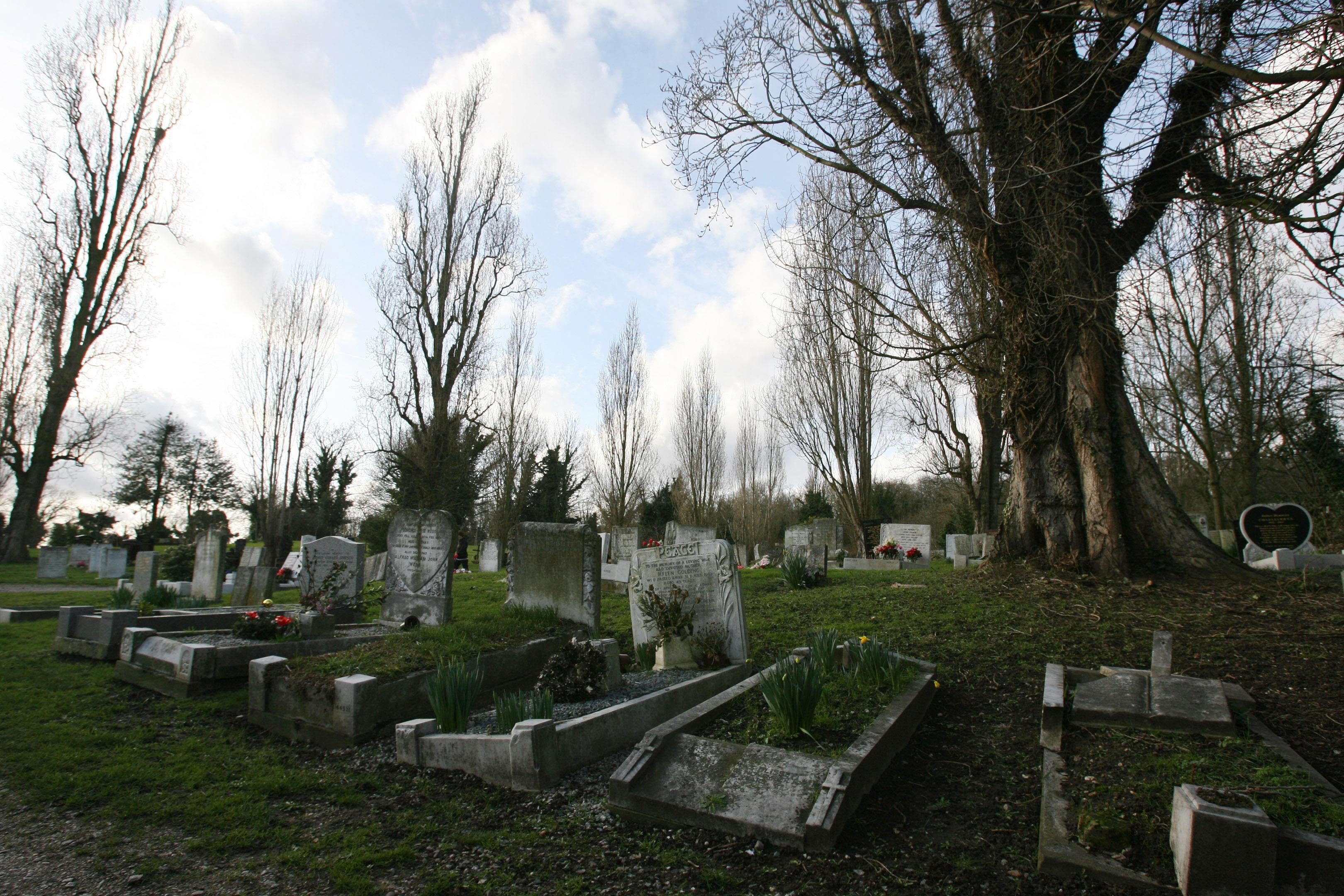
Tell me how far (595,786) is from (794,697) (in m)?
1.24

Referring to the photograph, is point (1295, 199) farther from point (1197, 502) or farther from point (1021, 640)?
point (1197, 502)

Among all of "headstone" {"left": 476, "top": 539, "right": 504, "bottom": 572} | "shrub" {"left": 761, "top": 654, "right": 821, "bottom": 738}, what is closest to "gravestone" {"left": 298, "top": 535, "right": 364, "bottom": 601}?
"shrub" {"left": 761, "top": 654, "right": 821, "bottom": 738}

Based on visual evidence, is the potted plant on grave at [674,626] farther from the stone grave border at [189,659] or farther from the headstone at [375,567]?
the headstone at [375,567]

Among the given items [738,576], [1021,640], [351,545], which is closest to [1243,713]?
[1021,640]

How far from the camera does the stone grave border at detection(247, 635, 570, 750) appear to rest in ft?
16.0

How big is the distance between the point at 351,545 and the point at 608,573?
4.43m

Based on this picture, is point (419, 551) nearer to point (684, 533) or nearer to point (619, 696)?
point (619, 696)

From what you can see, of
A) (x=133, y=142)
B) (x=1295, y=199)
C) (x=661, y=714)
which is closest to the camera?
(x=1295, y=199)

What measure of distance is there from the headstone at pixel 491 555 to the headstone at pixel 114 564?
9.60m

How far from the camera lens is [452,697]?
4.66 m

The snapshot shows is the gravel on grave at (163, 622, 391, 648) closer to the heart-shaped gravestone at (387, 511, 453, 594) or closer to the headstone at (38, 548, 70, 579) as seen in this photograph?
the heart-shaped gravestone at (387, 511, 453, 594)

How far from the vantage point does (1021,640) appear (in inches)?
235

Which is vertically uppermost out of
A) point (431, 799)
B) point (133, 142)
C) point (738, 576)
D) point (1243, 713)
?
point (133, 142)

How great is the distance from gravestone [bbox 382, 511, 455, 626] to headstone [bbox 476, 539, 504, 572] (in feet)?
44.3
